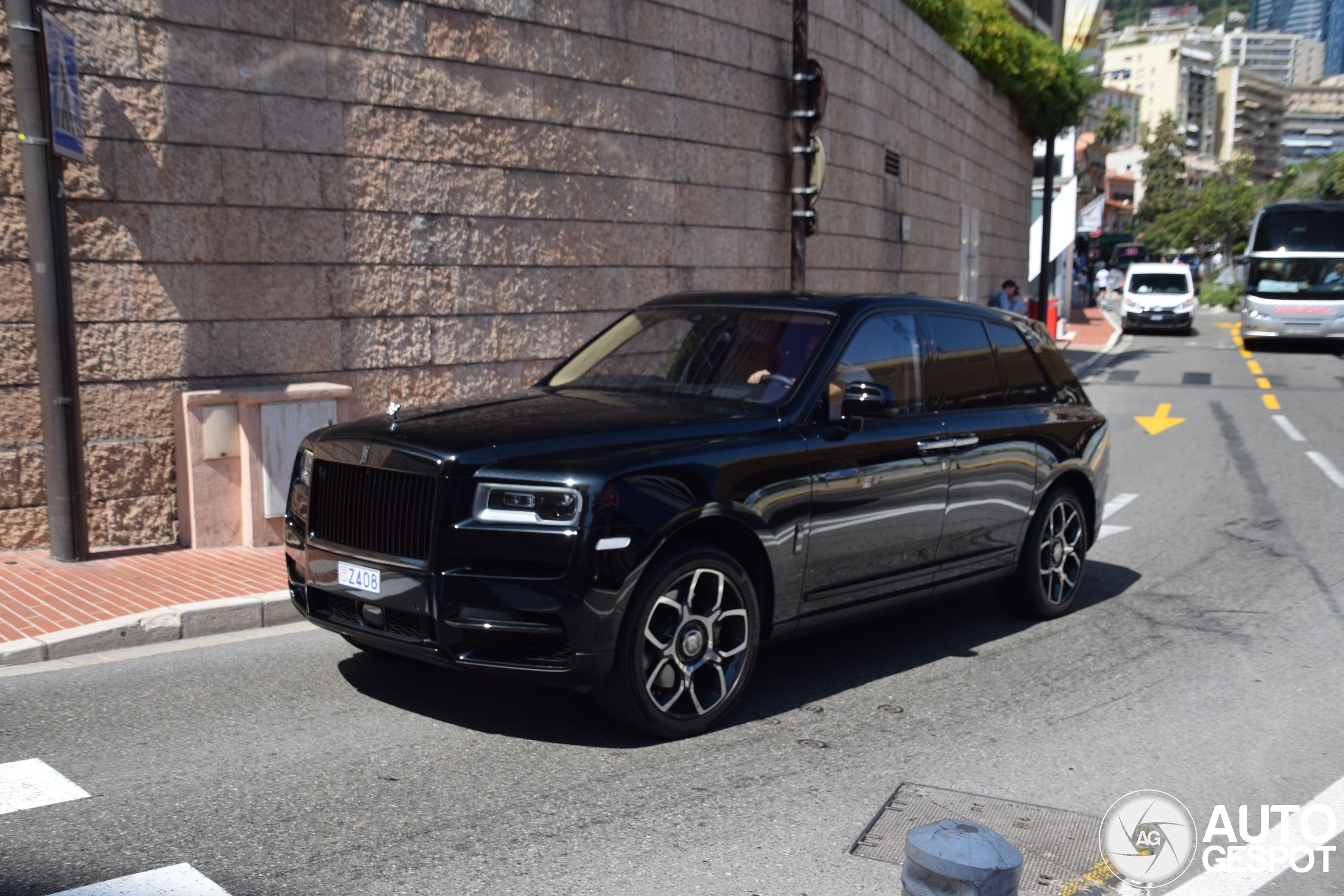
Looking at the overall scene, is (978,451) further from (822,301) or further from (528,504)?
(528,504)

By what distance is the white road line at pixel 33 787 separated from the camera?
12.9ft

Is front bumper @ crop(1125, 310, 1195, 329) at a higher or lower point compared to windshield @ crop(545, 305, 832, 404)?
lower

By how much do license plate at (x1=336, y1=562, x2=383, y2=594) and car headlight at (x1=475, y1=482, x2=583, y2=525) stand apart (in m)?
0.53

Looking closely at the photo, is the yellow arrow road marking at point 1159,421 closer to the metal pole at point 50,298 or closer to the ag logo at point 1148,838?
the ag logo at point 1148,838

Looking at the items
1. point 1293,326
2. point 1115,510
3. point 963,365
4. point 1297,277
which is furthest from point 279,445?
point 1297,277

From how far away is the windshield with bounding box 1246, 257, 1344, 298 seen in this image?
2931cm

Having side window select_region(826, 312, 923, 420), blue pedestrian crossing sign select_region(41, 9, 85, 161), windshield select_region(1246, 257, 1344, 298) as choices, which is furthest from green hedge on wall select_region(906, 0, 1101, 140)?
side window select_region(826, 312, 923, 420)

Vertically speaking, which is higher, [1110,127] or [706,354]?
[1110,127]

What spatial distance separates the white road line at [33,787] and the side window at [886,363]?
328 centimetres

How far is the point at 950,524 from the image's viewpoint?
234 inches

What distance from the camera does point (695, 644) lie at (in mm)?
4684

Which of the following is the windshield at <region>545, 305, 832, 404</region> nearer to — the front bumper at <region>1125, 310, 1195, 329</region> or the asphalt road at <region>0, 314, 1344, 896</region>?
the asphalt road at <region>0, 314, 1344, 896</region>

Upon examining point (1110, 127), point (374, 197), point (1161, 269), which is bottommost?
point (374, 197)

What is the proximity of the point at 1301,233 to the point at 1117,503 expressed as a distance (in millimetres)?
23455
